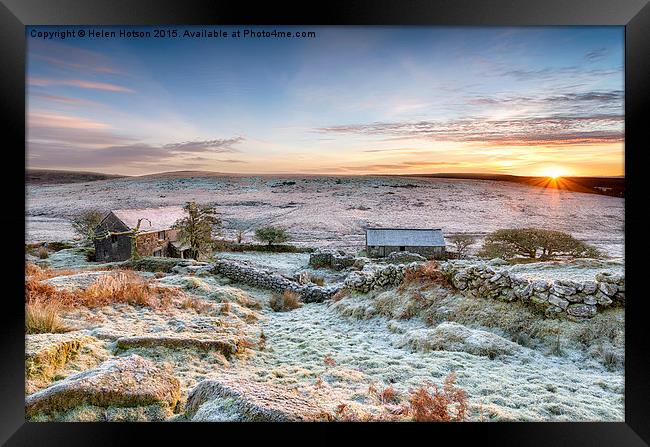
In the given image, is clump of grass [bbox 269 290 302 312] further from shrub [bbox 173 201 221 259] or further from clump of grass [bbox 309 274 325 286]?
shrub [bbox 173 201 221 259]

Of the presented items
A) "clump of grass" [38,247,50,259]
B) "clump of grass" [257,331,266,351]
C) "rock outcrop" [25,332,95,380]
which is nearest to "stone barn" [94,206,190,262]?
"clump of grass" [38,247,50,259]

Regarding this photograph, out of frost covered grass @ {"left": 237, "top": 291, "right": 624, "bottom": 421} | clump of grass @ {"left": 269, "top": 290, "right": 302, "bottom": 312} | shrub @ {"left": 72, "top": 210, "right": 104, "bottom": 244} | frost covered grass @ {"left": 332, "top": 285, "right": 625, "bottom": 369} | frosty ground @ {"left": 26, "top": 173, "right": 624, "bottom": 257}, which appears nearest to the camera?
frost covered grass @ {"left": 237, "top": 291, "right": 624, "bottom": 421}

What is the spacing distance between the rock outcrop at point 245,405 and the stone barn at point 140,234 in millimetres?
6332

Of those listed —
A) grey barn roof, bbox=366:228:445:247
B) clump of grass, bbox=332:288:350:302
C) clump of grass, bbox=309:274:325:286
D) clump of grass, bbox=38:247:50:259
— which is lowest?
clump of grass, bbox=332:288:350:302

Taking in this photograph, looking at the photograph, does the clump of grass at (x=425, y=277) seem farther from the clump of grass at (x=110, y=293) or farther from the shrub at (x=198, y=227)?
the shrub at (x=198, y=227)

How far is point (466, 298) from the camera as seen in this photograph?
272 inches

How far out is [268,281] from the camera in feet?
31.4

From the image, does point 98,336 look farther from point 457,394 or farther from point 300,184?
point 300,184

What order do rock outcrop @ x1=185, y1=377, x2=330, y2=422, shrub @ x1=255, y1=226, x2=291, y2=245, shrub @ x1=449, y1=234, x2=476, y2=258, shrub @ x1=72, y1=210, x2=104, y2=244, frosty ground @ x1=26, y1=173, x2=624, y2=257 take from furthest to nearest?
1. shrub @ x1=255, y1=226, x2=291, y2=245
2. shrub @ x1=449, y1=234, x2=476, y2=258
3. shrub @ x1=72, y1=210, x2=104, y2=244
4. frosty ground @ x1=26, y1=173, x2=624, y2=257
5. rock outcrop @ x1=185, y1=377, x2=330, y2=422

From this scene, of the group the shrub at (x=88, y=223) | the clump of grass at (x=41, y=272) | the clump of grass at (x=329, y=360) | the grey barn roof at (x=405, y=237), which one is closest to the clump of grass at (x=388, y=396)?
the clump of grass at (x=329, y=360)

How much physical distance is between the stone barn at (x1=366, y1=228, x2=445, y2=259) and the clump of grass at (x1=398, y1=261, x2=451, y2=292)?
5.70 ft

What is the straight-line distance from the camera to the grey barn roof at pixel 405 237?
9.77 m

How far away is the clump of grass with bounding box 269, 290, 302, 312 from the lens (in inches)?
328
